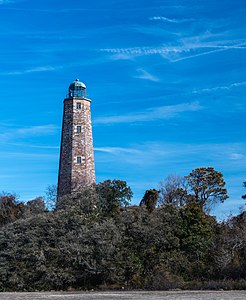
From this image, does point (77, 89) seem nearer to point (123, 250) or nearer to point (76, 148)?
point (76, 148)

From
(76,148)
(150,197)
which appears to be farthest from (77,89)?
(150,197)

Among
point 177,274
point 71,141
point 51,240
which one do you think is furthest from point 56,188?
point 177,274

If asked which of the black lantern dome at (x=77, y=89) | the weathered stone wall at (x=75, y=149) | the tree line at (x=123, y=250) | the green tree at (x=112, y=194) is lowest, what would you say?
the tree line at (x=123, y=250)

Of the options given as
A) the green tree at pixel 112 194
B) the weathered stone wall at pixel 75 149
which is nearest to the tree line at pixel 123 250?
the green tree at pixel 112 194

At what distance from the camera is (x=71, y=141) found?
149 feet

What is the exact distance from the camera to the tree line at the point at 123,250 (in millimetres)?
28266

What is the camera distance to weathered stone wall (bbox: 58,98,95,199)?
4500cm

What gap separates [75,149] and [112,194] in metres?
10.6

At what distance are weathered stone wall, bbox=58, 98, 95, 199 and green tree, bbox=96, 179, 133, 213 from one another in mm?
8074

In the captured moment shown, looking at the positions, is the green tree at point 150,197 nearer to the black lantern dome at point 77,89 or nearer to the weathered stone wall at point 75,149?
the weathered stone wall at point 75,149

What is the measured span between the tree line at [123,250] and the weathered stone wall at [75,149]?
38.4 ft

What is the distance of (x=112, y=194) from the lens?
3562 cm

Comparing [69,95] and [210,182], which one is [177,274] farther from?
[210,182]

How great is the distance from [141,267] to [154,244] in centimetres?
159
